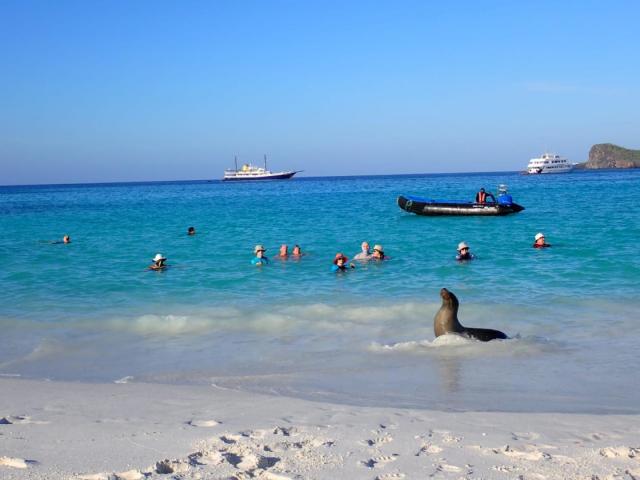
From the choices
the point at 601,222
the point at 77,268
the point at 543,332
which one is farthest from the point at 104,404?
the point at 601,222

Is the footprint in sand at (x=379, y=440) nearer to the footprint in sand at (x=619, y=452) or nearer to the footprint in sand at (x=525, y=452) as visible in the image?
the footprint in sand at (x=525, y=452)

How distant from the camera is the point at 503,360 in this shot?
27.8ft

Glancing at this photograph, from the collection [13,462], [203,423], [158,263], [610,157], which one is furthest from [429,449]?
[610,157]

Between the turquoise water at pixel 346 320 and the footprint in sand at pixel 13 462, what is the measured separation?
2.91 meters

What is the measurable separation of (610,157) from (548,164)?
79.8 meters

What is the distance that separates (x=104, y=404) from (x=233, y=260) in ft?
44.5

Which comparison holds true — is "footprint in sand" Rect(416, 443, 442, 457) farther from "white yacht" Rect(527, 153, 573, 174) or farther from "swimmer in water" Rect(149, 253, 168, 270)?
"white yacht" Rect(527, 153, 573, 174)

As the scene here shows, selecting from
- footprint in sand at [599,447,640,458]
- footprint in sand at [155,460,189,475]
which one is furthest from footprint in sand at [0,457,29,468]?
footprint in sand at [599,447,640,458]

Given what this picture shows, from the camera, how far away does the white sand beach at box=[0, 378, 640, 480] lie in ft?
15.6

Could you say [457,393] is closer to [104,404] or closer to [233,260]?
[104,404]

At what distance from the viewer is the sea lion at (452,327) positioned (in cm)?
938

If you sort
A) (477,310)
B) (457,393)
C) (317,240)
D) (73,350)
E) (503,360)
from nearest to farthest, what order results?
(457,393) < (503,360) < (73,350) < (477,310) < (317,240)

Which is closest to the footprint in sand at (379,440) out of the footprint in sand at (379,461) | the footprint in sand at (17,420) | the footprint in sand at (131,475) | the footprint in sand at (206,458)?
the footprint in sand at (379,461)

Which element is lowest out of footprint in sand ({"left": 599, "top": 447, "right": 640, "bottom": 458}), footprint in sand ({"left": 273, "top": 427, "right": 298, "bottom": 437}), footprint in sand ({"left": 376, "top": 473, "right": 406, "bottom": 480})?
footprint in sand ({"left": 273, "top": 427, "right": 298, "bottom": 437})
